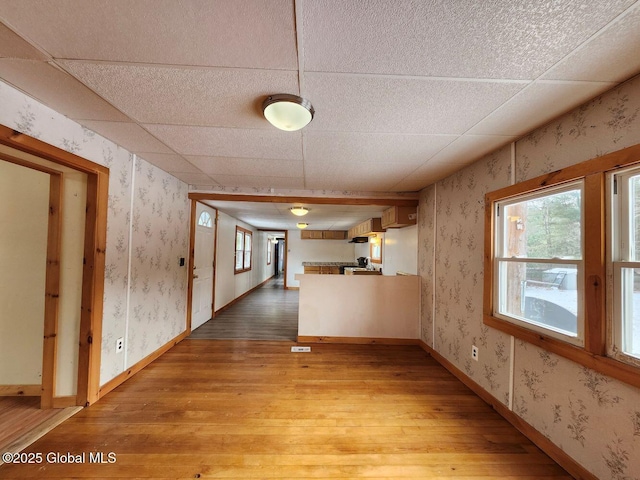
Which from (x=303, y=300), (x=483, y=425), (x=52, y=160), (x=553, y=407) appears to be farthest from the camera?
(x=303, y=300)

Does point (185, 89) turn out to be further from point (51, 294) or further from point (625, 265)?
point (625, 265)

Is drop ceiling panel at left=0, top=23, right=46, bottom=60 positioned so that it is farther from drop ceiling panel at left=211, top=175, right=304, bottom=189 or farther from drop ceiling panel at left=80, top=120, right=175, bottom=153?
drop ceiling panel at left=211, top=175, right=304, bottom=189

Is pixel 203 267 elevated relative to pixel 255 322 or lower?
elevated

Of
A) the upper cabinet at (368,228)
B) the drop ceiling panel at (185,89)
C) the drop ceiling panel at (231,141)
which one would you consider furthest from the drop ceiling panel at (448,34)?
the upper cabinet at (368,228)

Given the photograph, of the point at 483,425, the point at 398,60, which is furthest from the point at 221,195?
the point at 483,425

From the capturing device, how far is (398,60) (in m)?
1.14

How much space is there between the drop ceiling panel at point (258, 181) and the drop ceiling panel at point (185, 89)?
140 cm

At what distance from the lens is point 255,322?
450 cm

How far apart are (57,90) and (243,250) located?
553 centimetres

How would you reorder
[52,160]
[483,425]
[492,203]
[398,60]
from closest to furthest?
[398,60]
[52,160]
[483,425]
[492,203]

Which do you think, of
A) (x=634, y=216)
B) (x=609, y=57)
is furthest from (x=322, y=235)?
(x=609, y=57)

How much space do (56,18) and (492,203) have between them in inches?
112

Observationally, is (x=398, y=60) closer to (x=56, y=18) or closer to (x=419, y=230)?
(x=56, y=18)

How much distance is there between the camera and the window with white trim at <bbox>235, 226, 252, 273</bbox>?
6.28 metres
